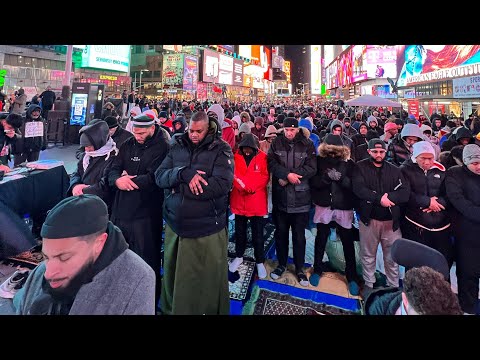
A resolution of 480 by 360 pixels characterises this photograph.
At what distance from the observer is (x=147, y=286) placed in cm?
150

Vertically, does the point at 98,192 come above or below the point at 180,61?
below

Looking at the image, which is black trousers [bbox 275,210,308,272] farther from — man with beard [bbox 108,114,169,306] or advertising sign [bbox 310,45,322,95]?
advertising sign [bbox 310,45,322,95]

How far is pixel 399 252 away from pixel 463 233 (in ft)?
7.13

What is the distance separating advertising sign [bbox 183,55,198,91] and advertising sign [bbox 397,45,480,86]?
38758mm

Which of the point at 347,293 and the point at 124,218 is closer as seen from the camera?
the point at 124,218

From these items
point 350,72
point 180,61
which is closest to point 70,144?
point 180,61

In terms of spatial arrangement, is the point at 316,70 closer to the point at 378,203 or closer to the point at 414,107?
the point at 414,107

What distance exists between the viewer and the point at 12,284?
349 cm

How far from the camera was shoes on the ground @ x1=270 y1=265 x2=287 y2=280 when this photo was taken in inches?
153

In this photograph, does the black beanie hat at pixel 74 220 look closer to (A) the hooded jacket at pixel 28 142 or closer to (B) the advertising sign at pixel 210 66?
(A) the hooded jacket at pixel 28 142

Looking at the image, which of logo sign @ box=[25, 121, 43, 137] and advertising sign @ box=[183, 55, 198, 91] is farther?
advertising sign @ box=[183, 55, 198, 91]

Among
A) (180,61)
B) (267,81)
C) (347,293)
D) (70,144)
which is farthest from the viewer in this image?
(267,81)

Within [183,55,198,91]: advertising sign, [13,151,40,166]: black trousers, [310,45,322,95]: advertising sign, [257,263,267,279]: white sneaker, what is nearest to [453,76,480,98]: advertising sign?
[257,263,267,279]: white sneaker

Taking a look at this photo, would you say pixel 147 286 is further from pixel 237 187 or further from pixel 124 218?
pixel 237 187
